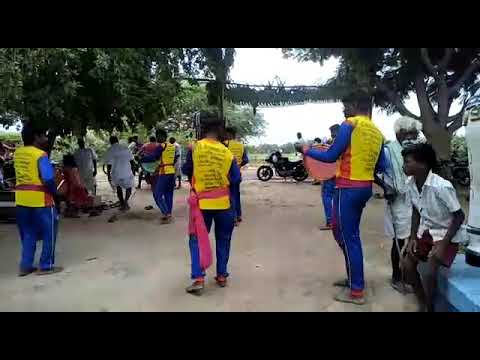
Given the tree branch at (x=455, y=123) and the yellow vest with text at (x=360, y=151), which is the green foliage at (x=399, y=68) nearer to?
the tree branch at (x=455, y=123)

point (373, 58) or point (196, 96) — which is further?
point (196, 96)

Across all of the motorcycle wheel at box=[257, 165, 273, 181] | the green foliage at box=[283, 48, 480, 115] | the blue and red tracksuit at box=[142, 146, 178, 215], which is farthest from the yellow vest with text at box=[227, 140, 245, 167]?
the motorcycle wheel at box=[257, 165, 273, 181]

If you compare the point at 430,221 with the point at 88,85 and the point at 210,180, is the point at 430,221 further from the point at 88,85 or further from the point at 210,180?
the point at 88,85

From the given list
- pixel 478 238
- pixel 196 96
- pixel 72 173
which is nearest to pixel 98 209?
pixel 72 173

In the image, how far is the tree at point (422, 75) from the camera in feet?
35.2

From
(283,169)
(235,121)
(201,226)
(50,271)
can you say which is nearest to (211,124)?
(201,226)

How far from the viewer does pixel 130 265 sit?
506 centimetres

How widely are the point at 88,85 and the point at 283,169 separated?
31.7ft

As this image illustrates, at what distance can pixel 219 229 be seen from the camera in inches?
164

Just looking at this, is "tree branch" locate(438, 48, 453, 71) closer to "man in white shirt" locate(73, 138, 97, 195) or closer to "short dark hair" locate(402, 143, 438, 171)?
"man in white shirt" locate(73, 138, 97, 195)
